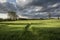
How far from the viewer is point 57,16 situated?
386 cm

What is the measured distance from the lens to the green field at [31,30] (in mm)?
Answer: 3783

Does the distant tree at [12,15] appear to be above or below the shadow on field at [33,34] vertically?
above

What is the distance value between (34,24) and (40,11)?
0.34 m

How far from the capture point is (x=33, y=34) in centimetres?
381

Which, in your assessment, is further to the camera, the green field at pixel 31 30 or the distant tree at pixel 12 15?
the distant tree at pixel 12 15

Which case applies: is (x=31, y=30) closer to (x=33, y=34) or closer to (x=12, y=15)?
→ (x=33, y=34)

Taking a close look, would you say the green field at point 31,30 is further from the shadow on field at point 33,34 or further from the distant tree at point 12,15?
the distant tree at point 12,15

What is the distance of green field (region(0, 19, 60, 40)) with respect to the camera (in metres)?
3.78

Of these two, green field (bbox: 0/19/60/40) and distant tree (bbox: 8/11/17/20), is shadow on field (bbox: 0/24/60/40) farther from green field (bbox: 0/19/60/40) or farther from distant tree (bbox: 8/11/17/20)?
distant tree (bbox: 8/11/17/20)

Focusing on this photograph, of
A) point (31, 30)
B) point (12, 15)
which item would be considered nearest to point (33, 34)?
point (31, 30)

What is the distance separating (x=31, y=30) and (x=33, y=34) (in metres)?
0.11

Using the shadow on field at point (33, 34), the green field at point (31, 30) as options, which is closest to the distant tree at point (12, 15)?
the green field at point (31, 30)

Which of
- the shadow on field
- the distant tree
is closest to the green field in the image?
the shadow on field

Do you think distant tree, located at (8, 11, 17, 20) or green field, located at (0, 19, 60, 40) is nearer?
green field, located at (0, 19, 60, 40)
